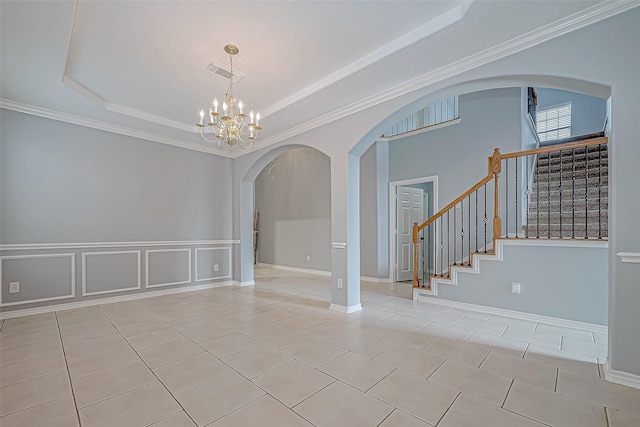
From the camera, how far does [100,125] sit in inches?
171

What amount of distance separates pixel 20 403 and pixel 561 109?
36.8 ft

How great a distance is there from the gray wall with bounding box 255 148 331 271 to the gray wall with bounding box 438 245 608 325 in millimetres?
3614

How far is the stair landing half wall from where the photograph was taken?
3172mm

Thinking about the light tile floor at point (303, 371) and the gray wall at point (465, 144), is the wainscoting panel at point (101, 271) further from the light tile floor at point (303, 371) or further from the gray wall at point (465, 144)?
the gray wall at point (465, 144)

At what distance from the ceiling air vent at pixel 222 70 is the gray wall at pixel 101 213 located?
8.36 feet

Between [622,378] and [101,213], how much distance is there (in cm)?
604

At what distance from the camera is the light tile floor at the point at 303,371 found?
1.73 meters

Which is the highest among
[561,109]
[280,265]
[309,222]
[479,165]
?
[561,109]

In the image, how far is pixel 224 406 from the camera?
5.98ft

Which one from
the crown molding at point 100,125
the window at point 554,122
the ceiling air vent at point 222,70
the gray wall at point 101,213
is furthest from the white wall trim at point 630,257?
the window at point 554,122

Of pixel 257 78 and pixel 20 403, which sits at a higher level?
pixel 257 78

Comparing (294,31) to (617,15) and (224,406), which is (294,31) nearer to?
(617,15)

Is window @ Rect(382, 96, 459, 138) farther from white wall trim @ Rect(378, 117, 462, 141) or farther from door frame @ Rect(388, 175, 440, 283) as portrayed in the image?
door frame @ Rect(388, 175, 440, 283)

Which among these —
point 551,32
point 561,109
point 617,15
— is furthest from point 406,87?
point 561,109
